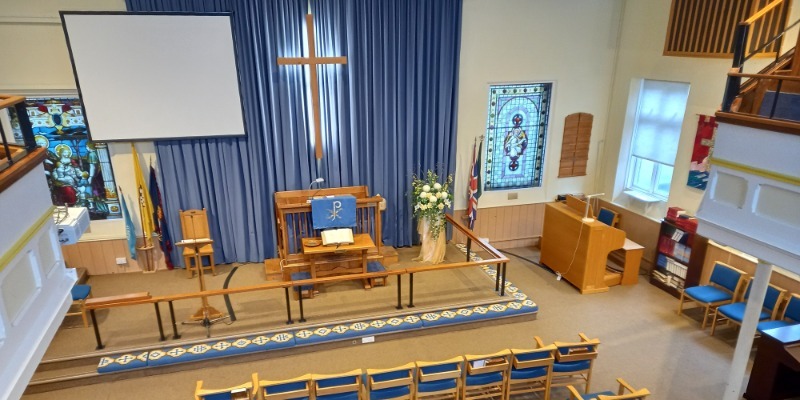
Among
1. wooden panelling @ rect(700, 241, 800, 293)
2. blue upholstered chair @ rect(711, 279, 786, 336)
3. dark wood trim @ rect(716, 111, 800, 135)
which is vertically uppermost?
dark wood trim @ rect(716, 111, 800, 135)

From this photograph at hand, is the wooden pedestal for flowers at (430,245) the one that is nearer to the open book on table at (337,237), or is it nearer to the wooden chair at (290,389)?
the open book on table at (337,237)

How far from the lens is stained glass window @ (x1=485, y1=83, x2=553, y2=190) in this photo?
8.68 meters

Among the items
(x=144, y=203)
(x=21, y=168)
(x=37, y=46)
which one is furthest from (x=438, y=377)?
(x=37, y=46)

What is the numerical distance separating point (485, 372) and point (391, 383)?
38.8 inches

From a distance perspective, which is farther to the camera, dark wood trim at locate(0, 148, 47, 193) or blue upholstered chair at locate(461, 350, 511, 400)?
blue upholstered chair at locate(461, 350, 511, 400)

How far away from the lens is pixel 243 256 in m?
8.13

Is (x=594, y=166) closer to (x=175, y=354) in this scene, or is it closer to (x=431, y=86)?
(x=431, y=86)

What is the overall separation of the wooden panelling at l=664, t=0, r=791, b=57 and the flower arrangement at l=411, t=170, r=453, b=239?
406 cm

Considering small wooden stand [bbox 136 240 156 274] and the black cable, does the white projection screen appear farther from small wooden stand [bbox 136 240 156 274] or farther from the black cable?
the black cable

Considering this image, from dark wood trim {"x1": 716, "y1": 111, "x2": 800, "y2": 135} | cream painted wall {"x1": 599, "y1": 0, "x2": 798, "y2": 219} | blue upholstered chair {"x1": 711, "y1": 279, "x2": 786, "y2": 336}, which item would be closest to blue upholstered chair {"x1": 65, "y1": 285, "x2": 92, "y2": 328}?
dark wood trim {"x1": 716, "y1": 111, "x2": 800, "y2": 135}

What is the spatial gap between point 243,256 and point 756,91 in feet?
23.4

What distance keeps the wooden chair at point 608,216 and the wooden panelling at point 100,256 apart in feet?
25.7

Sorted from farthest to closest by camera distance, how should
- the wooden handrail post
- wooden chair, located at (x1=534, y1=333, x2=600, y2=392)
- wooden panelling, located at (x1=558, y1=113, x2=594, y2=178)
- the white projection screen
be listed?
1. wooden panelling, located at (x1=558, y1=113, x2=594, y2=178)
2. the white projection screen
3. wooden chair, located at (x1=534, y1=333, x2=600, y2=392)
4. the wooden handrail post

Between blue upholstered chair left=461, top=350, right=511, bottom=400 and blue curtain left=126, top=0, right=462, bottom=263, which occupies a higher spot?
blue curtain left=126, top=0, right=462, bottom=263
